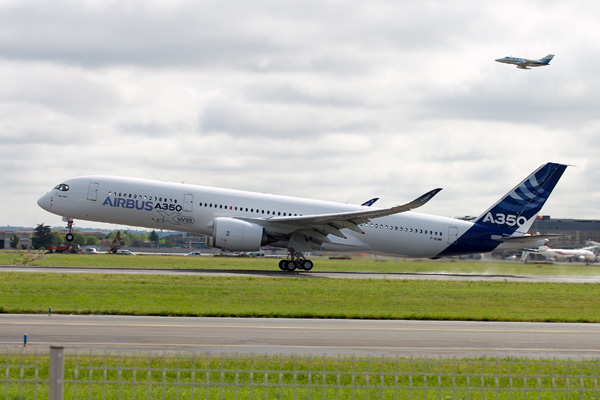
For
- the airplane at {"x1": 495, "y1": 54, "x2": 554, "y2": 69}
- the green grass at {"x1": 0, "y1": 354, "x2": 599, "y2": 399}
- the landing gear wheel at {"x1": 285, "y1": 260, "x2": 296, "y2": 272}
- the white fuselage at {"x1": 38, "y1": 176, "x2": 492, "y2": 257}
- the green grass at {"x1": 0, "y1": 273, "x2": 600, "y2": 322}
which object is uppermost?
the airplane at {"x1": 495, "y1": 54, "x2": 554, "y2": 69}

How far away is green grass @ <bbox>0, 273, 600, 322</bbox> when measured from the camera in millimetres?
20172

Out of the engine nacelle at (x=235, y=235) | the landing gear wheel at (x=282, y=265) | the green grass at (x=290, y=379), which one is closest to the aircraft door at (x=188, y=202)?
the engine nacelle at (x=235, y=235)

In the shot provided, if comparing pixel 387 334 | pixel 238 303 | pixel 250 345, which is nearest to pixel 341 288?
pixel 238 303

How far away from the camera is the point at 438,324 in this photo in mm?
18938

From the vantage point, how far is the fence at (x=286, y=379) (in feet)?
30.0

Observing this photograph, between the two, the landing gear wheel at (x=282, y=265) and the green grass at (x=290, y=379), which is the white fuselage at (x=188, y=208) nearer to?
the landing gear wheel at (x=282, y=265)

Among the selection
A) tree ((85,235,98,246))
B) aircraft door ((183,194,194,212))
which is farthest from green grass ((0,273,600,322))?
tree ((85,235,98,246))

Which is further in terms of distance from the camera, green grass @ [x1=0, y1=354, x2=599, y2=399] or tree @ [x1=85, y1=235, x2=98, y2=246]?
tree @ [x1=85, y1=235, x2=98, y2=246]

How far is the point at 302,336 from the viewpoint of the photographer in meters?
15.8

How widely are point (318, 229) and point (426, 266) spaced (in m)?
9.80

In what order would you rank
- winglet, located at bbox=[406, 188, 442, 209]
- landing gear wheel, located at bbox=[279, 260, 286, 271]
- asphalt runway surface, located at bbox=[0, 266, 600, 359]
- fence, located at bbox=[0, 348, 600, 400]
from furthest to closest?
landing gear wheel, located at bbox=[279, 260, 286, 271]
winglet, located at bbox=[406, 188, 442, 209]
asphalt runway surface, located at bbox=[0, 266, 600, 359]
fence, located at bbox=[0, 348, 600, 400]

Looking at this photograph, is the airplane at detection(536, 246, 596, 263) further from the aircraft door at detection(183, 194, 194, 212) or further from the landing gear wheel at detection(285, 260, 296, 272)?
the aircraft door at detection(183, 194, 194, 212)

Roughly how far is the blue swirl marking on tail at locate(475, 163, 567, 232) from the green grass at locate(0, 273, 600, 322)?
11044 millimetres

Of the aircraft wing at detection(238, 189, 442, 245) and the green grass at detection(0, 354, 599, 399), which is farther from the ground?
the aircraft wing at detection(238, 189, 442, 245)
